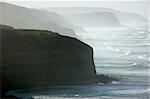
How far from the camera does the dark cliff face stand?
2.67m

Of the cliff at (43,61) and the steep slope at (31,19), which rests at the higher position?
the steep slope at (31,19)

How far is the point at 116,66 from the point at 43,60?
53 centimetres

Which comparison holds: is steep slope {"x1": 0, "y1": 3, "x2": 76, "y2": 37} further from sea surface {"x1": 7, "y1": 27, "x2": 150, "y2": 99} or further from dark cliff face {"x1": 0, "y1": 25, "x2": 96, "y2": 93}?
sea surface {"x1": 7, "y1": 27, "x2": 150, "y2": 99}

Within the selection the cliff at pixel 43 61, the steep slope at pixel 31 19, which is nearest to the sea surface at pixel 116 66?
the cliff at pixel 43 61

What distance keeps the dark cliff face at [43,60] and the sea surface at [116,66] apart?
0.05 m

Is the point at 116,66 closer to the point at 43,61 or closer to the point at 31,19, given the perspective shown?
the point at 43,61

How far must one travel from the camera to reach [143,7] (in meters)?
2.62

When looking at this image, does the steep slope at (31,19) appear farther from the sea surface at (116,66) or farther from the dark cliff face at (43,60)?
the sea surface at (116,66)

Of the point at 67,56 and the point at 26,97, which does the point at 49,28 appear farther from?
the point at 26,97

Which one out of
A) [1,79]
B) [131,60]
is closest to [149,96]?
[131,60]

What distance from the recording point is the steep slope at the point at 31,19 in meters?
2.69

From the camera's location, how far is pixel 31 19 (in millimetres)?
2697

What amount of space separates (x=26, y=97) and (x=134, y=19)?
0.95 m

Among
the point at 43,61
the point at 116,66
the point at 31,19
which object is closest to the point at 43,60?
the point at 43,61
